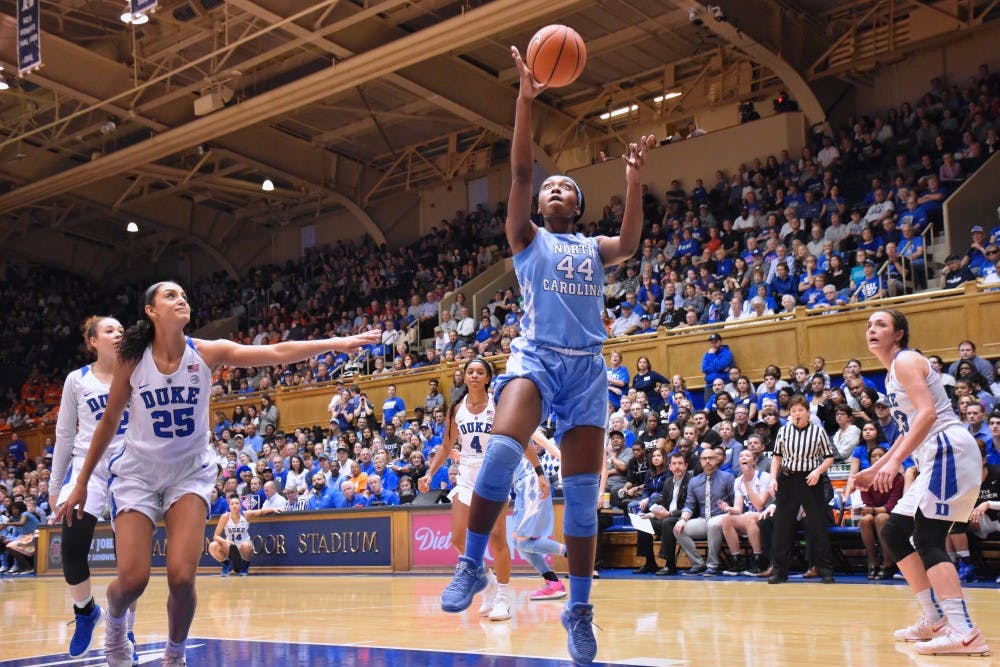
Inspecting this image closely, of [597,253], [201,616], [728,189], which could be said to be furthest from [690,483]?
[728,189]

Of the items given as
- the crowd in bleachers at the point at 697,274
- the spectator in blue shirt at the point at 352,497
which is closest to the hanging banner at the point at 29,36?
the crowd in bleachers at the point at 697,274

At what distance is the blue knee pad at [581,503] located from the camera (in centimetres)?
502

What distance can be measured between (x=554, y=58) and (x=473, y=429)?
15.2ft

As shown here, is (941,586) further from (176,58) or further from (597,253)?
(176,58)

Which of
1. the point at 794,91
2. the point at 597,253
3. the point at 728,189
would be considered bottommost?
the point at 597,253

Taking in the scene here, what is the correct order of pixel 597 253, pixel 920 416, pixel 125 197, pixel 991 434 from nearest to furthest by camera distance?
pixel 597 253
pixel 920 416
pixel 991 434
pixel 125 197

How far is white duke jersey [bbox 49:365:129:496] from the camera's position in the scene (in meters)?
6.69

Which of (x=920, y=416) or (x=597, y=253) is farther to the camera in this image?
(x=920, y=416)

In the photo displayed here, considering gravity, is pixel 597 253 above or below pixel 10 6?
below

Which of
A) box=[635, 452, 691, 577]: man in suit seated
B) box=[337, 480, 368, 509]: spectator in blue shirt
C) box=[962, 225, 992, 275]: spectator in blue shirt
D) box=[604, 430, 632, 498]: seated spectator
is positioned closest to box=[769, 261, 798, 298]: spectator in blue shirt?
box=[962, 225, 992, 275]: spectator in blue shirt

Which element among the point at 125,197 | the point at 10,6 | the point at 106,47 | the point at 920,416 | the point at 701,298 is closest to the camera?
the point at 920,416

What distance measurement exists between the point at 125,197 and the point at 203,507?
2922 centimetres

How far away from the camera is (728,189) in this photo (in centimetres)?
2277

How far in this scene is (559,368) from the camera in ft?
16.2
